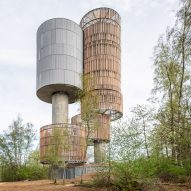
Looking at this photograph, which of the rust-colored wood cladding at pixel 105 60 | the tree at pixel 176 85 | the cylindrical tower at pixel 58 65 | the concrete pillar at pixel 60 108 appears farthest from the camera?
the rust-colored wood cladding at pixel 105 60

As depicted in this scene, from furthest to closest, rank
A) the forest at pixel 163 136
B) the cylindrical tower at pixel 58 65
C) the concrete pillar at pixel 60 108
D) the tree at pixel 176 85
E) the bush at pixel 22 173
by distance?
the concrete pillar at pixel 60 108
the cylindrical tower at pixel 58 65
the bush at pixel 22 173
the tree at pixel 176 85
the forest at pixel 163 136

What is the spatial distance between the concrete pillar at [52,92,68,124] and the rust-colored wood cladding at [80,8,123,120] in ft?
19.4

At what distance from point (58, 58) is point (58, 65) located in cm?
107

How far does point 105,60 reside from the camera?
56.5 meters

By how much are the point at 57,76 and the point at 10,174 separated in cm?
1505

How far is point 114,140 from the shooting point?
16.8 metres

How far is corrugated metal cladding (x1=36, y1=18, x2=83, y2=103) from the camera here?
164 feet

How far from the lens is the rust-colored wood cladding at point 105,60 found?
55.8 m

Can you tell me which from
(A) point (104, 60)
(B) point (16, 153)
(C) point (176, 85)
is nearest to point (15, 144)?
(B) point (16, 153)

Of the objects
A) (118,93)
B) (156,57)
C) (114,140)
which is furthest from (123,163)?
(118,93)

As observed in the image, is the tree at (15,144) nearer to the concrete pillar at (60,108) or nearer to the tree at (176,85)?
the concrete pillar at (60,108)

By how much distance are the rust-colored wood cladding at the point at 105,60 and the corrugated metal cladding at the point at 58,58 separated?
12.0ft

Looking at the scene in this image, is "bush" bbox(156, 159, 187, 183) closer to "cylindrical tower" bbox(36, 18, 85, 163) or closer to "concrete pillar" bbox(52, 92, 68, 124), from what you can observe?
"cylindrical tower" bbox(36, 18, 85, 163)

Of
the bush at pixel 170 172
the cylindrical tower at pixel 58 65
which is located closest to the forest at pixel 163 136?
the bush at pixel 170 172
